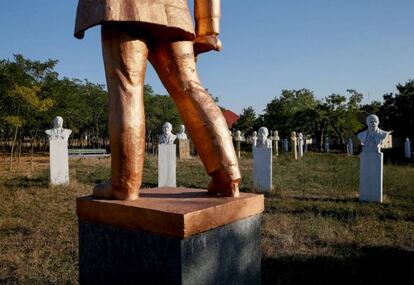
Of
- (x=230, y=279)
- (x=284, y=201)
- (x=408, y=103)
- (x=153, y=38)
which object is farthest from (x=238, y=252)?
(x=408, y=103)

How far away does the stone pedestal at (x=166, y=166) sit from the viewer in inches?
347

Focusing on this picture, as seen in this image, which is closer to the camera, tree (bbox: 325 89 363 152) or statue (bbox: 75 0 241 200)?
statue (bbox: 75 0 241 200)

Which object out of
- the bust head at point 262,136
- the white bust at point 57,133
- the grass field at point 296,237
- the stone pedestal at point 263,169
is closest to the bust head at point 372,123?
the grass field at point 296,237

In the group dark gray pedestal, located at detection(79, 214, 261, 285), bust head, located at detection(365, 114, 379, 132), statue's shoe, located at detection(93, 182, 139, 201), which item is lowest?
dark gray pedestal, located at detection(79, 214, 261, 285)

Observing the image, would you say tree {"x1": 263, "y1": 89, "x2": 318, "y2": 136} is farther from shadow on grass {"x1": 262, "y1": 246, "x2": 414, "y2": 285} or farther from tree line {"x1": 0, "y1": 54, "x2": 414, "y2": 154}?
shadow on grass {"x1": 262, "y1": 246, "x2": 414, "y2": 285}

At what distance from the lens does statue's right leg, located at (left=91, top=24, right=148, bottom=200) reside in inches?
86.6

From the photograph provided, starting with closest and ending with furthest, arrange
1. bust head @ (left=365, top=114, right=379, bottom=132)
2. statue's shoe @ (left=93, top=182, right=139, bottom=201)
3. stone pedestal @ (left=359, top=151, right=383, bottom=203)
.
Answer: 1. statue's shoe @ (left=93, top=182, right=139, bottom=201)
2. stone pedestal @ (left=359, top=151, right=383, bottom=203)
3. bust head @ (left=365, top=114, right=379, bottom=132)

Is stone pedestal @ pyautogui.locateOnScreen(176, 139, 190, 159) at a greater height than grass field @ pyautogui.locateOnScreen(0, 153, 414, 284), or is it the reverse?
stone pedestal @ pyautogui.locateOnScreen(176, 139, 190, 159)

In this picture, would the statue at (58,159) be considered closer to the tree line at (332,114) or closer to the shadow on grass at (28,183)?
the shadow on grass at (28,183)

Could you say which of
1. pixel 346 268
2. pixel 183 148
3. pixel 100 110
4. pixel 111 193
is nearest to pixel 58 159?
Result: pixel 346 268

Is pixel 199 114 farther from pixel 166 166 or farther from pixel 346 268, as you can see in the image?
pixel 166 166

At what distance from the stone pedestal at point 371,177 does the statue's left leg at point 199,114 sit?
6.12m

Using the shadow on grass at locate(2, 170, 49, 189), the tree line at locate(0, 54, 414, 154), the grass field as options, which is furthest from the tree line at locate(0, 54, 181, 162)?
the grass field

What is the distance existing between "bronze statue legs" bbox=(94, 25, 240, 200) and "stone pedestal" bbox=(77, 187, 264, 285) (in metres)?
0.13
